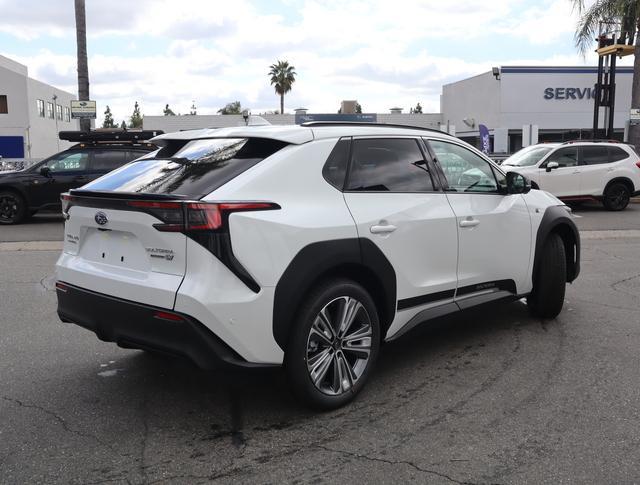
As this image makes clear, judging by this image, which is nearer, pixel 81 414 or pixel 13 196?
pixel 81 414

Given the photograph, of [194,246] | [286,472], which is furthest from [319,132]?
[286,472]

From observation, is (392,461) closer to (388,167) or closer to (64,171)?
(388,167)

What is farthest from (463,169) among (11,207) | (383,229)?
(11,207)

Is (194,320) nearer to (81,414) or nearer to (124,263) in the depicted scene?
(124,263)

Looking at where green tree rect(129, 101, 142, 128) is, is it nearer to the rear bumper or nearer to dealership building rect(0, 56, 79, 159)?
dealership building rect(0, 56, 79, 159)

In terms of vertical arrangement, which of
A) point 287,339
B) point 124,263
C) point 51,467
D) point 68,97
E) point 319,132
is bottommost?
point 51,467

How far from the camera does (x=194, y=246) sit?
329cm

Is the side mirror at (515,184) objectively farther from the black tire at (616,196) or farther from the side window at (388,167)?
the black tire at (616,196)

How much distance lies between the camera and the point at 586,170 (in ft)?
50.4

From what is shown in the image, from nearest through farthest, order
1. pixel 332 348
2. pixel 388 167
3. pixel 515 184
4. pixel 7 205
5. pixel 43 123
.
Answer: pixel 332 348, pixel 388 167, pixel 515 184, pixel 7 205, pixel 43 123

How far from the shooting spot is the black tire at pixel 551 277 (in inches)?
220

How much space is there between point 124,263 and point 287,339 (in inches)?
41.2

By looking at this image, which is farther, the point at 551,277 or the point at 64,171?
the point at 64,171

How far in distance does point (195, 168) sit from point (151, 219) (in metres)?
0.47
